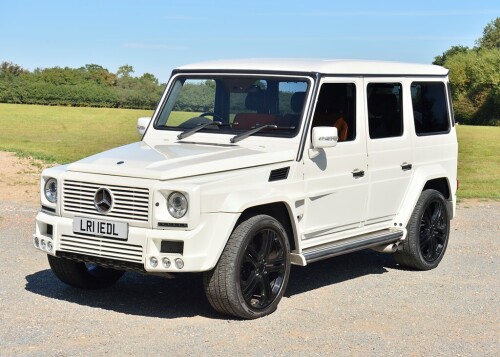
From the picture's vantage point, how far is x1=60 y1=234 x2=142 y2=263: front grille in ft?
23.3

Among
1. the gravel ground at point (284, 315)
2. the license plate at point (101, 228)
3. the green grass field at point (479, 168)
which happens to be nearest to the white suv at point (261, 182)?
the license plate at point (101, 228)

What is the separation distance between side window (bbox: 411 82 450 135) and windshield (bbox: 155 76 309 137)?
1.88 m

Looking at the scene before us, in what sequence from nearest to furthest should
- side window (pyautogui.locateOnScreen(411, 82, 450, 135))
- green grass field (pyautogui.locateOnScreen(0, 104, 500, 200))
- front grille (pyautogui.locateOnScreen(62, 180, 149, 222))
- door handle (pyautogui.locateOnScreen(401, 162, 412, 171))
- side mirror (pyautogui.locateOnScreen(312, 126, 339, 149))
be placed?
A: 1. front grille (pyautogui.locateOnScreen(62, 180, 149, 222))
2. side mirror (pyautogui.locateOnScreen(312, 126, 339, 149))
3. door handle (pyautogui.locateOnScreen(401, 162, 412, 171))
4. side window (pyautogui.locateOnScreen(411, 82, 450, 135))
5. green grass field (pyautogui.locateOnScreen(0, 104, 500, 200))

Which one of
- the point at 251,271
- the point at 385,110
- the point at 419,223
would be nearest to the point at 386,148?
the point at 385,110

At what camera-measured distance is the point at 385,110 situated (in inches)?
362

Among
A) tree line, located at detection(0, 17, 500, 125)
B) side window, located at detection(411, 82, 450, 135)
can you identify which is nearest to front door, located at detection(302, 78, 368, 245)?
side window, located at detection(411, 82, 450, 135)

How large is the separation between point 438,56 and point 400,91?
455ft

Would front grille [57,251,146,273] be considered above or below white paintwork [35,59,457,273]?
→ below

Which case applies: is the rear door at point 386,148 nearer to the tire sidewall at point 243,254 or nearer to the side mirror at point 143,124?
the tire sidewall at point 243,254

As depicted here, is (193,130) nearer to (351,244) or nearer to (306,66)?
(306,66)

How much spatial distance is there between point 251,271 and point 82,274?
164cm

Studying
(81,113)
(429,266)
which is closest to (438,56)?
(81,113)

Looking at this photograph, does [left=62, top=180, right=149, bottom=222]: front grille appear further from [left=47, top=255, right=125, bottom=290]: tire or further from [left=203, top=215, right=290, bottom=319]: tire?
[left=47, top=255, right=125, bottom=290]: tire

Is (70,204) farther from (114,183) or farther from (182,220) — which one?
(182,220)
